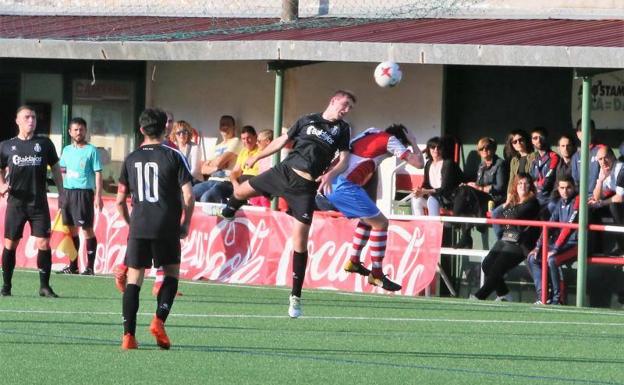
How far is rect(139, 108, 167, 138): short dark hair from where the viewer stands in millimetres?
10656

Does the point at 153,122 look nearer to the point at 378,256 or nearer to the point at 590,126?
the point at 378,256

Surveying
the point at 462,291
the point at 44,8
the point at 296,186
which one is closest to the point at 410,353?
the point at 296,186

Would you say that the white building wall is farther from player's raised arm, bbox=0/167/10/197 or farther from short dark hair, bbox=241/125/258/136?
player's raised arm, bbox=0/167/10/197

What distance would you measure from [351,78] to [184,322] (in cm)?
889

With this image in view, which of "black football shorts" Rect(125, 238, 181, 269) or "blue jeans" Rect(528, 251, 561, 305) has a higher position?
"black football shorts" Rect(125, 238, 181, 269)

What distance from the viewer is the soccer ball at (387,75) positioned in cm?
1680

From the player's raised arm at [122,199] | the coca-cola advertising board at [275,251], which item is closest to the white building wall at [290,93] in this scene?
the coca-cola advertising board at [275,251]

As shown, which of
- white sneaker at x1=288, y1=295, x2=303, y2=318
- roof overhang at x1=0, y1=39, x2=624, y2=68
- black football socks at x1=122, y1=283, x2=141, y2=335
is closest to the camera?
black football socks at x1=122, y1=283, x2=141, y2=335

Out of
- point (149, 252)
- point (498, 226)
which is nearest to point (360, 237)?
point (498, 226)

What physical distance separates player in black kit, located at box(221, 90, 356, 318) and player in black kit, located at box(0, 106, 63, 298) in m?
2.57

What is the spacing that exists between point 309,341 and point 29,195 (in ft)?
16.0

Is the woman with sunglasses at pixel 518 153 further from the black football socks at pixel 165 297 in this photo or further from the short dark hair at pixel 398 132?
the black football socks at pixel 165 297

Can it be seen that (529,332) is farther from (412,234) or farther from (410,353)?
(412,234)

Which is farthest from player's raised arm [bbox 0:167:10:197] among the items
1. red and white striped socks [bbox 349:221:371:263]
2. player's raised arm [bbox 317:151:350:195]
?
red and white striped socks [bbox 349:221:371:263]
